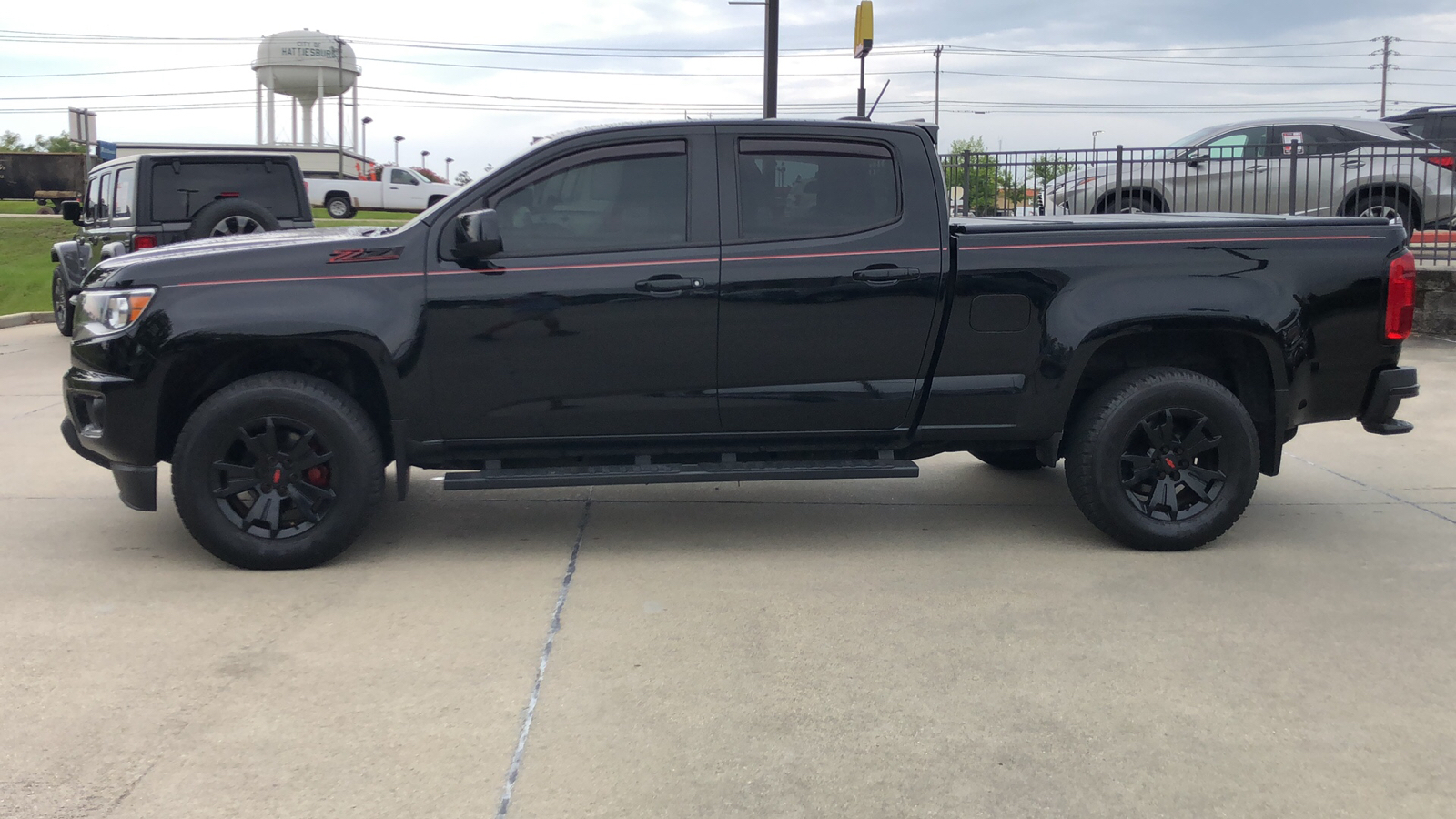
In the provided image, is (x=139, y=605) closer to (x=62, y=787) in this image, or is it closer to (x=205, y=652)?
(x=205, y=652)

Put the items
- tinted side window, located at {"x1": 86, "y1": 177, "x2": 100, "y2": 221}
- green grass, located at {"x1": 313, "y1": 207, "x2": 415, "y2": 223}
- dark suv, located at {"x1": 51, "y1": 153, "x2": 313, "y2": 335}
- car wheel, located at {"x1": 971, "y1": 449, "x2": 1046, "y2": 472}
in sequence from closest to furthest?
car wheel, located at {"x1": 971, "y1": 449, "x2": 1046, "y2": 472} < dark suv, located at {"x1": 51, "y1": 153, "x2": 313, "y2": 335} < tinted side window, located at {"x1": 86, "y1": 177, "x2": 100, "y2": 221} < green grass, located at {"x1": 313, "y1": 207, "x2": 415, "y2": 223}

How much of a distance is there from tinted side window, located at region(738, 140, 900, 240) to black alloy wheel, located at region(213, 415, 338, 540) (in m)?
2.03

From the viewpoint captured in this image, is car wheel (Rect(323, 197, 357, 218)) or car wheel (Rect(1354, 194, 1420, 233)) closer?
car wheel (Rect(1354, 194, 1420, 233))

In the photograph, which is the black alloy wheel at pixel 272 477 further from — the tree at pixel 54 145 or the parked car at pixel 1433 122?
the tree at pixel 54 145

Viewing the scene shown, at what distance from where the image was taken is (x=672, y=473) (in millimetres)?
5246

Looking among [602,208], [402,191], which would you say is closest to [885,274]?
[602,208]

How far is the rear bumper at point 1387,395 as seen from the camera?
5.49 metres

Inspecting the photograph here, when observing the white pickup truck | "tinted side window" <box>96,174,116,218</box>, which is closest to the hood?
"tinted side window" <box>96,174,116,218</box>

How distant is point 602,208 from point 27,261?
2054 cm

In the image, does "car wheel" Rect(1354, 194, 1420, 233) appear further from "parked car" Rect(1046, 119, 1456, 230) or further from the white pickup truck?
the white pickup truck

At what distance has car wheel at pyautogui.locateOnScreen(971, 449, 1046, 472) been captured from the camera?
705 centimetres

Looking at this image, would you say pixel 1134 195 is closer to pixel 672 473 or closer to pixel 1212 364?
pixel 1212 364

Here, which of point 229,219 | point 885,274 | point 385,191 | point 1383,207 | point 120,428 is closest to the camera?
point 120,428

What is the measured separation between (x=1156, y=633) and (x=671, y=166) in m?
2.70
